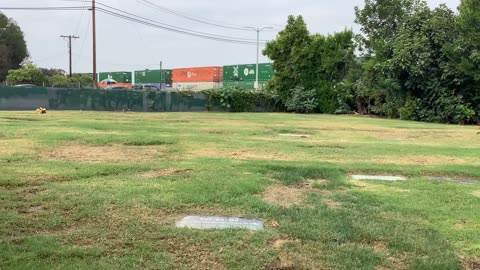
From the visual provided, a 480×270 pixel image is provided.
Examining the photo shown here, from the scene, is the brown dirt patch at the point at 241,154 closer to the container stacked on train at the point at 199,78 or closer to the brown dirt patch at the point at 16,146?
the brown dirt patch at the point at 16,146

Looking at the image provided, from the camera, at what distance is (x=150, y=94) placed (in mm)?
37312

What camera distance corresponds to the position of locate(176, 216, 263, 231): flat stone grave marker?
17.9 ft

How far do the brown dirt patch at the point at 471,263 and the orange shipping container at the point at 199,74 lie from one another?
76316 mm

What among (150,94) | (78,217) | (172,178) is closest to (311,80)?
(150,94)

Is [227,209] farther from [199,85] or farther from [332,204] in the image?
[199,85]

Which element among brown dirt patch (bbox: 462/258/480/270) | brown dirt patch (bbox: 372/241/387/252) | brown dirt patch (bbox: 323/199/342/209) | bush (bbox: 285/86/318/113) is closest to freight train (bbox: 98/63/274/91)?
bush (bbox: 285/86/318/113)

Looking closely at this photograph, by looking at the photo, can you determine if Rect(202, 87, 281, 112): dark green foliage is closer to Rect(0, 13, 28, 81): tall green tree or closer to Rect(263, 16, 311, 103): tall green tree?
Rect(263, 16, 311, 103): tall green tree

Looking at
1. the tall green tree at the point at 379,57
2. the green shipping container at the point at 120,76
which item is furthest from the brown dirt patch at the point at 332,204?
the green shipping container at the point at 120,76

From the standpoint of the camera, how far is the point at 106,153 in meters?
10.8

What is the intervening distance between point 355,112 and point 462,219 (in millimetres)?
35466

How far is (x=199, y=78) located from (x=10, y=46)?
3101 cm

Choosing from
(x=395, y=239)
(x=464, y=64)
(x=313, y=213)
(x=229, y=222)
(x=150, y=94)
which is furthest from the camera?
(x=150, y=94)

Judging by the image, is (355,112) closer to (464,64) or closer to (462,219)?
(464,64)

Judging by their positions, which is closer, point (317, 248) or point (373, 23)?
point (317, 248)
